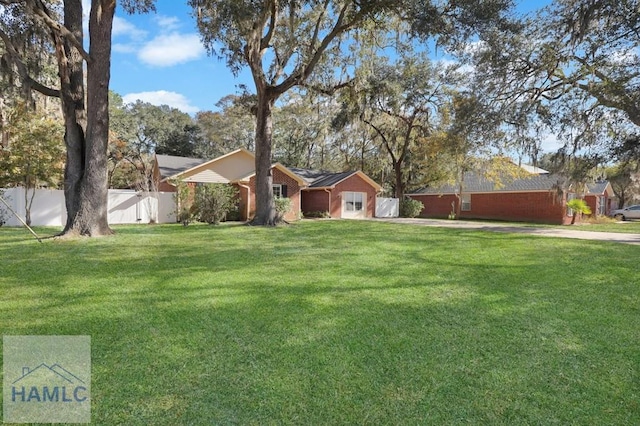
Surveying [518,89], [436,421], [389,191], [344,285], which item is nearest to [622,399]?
[436,421]

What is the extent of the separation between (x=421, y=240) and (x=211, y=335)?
25.5 ft

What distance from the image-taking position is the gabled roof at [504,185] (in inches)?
936

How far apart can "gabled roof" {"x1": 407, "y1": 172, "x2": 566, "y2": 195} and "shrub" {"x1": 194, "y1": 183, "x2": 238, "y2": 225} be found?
16614 millimetres

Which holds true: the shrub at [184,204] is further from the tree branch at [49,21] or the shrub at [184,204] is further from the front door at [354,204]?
the front door at [354,204]

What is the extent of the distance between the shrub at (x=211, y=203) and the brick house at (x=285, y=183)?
1.67 metres

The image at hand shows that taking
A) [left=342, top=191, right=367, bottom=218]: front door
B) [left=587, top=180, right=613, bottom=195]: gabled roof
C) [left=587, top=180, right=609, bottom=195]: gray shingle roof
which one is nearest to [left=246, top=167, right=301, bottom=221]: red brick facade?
[left=342, top=191, right=367, bottom=218]: front door

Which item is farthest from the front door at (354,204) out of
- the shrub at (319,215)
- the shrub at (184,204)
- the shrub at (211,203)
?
the shrub at (184,204)

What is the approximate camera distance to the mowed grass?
269cm

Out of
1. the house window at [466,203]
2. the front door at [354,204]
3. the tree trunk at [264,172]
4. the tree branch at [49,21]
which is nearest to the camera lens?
the tree branch at [49,21]

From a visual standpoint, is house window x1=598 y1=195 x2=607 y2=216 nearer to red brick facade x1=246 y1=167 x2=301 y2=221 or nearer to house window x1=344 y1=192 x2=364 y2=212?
house window x1=344 y1=192 x2=364 y2=212

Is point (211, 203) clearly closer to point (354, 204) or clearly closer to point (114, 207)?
point (114, 207)

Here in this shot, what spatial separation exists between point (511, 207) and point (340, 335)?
25.2 metres

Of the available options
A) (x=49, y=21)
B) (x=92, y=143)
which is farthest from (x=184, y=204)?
(x=49, y=21)

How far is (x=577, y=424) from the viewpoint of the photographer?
255cm
